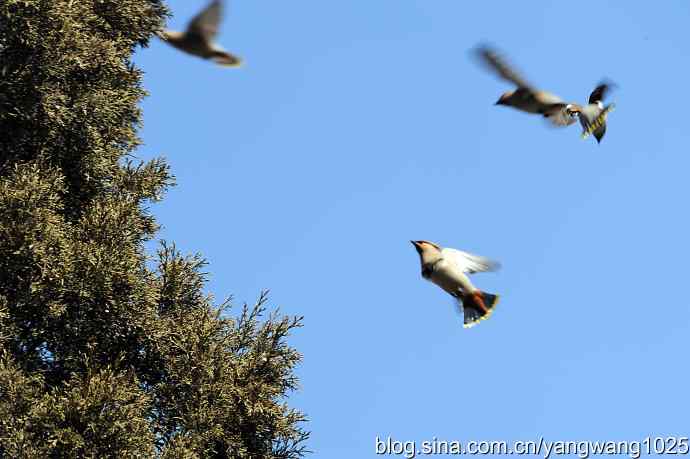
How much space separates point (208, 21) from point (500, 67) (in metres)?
3.44

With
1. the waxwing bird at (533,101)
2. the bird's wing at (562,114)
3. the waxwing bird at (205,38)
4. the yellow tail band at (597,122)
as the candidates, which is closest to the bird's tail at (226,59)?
the waxwing bird at (205,38)

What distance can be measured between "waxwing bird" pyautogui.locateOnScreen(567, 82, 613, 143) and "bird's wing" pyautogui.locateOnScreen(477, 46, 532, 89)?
95cm

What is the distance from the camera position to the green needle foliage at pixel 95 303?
17.0 meters

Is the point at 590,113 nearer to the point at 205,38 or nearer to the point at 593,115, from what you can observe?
the point at 593,115

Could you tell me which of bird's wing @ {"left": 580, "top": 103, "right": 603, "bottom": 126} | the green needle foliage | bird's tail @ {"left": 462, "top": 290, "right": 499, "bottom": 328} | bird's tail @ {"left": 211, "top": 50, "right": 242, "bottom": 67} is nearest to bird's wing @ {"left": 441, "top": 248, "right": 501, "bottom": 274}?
bird's tail @ {"left": 462, "top": 290, "right": 499, "bottom": 328}

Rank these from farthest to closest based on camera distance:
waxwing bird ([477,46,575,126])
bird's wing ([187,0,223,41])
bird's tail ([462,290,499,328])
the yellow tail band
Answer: the yellow tail band, waxwing bird ([477,46,575,126]), bird's tail ([462,290,499,328]), bird's wing ([187,0,223,41])

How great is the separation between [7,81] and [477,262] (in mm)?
8049

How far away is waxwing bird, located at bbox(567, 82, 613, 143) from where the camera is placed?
1583cm

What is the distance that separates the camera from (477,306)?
14430mm

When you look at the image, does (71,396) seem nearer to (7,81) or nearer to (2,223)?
(2,223)

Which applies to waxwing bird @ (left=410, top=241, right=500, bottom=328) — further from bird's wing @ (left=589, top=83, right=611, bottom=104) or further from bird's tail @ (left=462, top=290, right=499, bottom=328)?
bird's wing @ (left=589, top=83, right=611, bottom=104)

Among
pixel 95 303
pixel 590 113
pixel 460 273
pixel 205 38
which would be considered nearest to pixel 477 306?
pixel 460 273

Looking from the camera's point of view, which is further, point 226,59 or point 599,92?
point 599,92

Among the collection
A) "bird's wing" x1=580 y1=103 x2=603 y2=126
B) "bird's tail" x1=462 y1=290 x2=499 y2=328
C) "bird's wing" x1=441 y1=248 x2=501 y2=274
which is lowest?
"bird's tail" x1=462 y1=290 x2=499 y2=328
